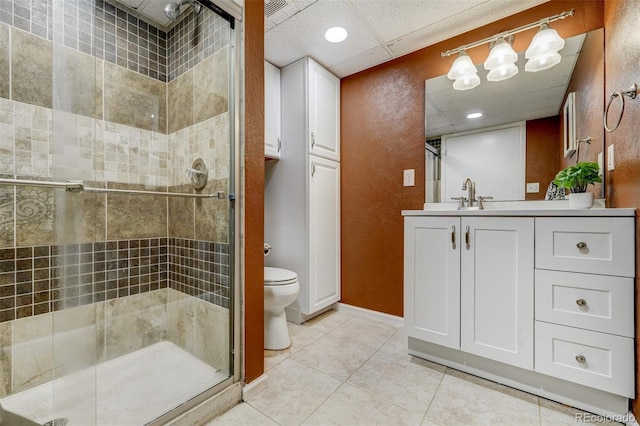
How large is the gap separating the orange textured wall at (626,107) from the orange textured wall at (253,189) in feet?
5.08

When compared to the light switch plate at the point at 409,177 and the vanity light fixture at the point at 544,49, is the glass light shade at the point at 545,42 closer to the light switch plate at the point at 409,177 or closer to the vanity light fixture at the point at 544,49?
the vanity light fixture at the point at 544,49

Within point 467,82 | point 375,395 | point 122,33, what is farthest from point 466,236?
point 122,33

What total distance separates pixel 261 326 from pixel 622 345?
5.01 feet

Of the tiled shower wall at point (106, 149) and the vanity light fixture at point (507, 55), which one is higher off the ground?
the vanity light fixture at point (507, 55)

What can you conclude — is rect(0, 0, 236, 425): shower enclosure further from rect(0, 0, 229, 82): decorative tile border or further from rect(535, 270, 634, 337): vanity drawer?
rect(535, 270, 634, 337): vanity drawer

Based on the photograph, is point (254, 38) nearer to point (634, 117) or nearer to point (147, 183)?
→ point (147, 183)

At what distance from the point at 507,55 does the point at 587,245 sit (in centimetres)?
124

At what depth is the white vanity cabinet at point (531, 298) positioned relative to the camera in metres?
1.12

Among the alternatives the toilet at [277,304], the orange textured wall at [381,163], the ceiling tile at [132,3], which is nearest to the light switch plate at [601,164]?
the orange textured wall at [381,163]

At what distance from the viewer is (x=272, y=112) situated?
2285mm

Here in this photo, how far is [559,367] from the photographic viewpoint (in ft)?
4.00

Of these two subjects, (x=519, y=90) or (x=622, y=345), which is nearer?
(x=622, y=345)

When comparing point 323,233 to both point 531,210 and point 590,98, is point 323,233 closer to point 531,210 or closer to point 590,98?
point 531,210

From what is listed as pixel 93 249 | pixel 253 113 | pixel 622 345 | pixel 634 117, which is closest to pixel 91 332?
pixel 93 249
